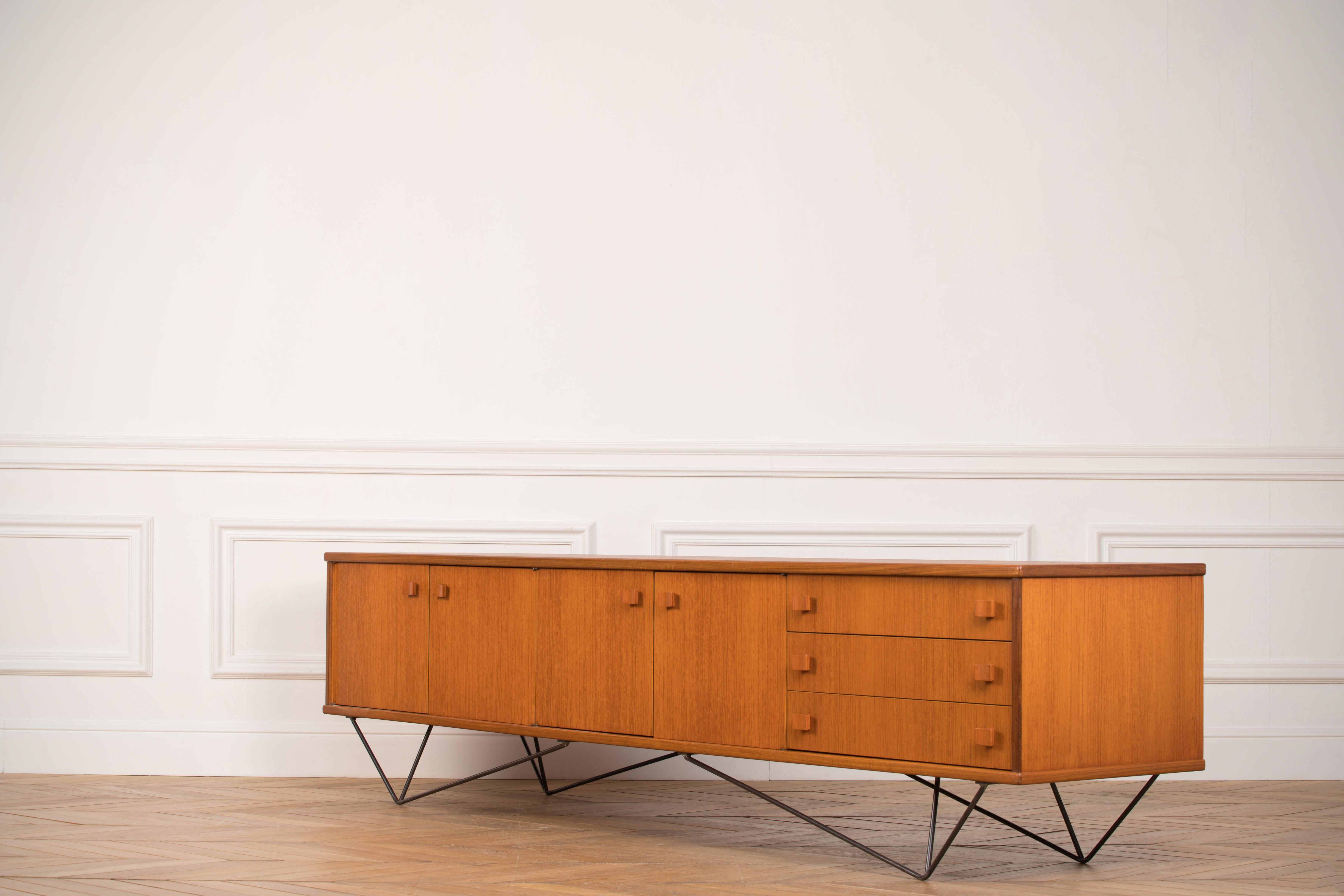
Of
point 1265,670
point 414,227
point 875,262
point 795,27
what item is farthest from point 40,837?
point 1265,670

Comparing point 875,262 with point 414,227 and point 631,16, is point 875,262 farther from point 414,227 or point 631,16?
point 414,227

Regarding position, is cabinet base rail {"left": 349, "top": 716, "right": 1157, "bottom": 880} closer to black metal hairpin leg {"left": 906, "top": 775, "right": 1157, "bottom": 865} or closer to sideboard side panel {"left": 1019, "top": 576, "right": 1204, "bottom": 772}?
black metal hairpin leg {"left": 906, "top": 775, "right": 1157, "bottom": 865}

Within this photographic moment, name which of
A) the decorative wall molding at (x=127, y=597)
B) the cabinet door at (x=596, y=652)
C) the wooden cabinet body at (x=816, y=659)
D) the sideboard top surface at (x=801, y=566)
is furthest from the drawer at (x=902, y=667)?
the decorative wall molding at (x=127, y=597)

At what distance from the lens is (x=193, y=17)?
384cm

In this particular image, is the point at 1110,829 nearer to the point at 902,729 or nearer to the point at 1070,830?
the point at 1070,830

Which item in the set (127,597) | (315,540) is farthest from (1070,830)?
(127,597)

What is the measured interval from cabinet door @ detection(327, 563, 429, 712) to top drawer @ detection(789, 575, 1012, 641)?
1075 millimetres

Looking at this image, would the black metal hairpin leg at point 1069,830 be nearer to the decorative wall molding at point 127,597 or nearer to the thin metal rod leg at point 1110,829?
the thin metal rod leg at point 1110,829

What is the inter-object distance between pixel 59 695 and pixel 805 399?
2.63 meters

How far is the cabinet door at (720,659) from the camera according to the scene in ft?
8.43

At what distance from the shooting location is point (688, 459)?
372 cm

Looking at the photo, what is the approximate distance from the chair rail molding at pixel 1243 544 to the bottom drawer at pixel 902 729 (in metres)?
1.54

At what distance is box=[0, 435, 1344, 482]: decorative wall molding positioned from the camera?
3.70 m

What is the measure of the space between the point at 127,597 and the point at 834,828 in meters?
2.40
